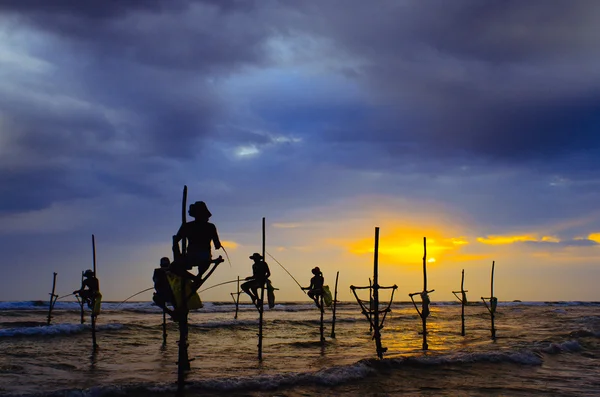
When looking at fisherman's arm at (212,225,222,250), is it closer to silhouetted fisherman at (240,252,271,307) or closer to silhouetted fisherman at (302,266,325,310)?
silhouetted fisherman at (240,252,271,307)

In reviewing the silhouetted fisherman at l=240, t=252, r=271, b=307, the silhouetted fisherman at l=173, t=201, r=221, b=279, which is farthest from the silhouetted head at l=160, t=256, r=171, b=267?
the silhouetted fisherman at l=173, t=201, r=221, b=279

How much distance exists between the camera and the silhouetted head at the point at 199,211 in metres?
10.6

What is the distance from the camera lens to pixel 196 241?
1052 cm

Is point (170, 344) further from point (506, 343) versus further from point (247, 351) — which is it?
point (506, 343)

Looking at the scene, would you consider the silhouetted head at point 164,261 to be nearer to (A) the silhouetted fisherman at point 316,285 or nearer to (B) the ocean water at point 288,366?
(B) the ocean water at point 288,366

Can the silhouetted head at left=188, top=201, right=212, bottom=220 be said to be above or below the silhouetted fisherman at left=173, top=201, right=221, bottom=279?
above

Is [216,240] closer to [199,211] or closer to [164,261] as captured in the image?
[199,211]

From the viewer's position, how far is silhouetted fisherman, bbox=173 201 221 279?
407 inches

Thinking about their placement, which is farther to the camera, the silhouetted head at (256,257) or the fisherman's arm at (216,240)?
the silhouetted head at (256,257)

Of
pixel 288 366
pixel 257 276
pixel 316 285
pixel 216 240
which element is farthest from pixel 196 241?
pixel 316 285

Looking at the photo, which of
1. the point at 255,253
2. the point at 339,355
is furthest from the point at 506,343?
the point at 255,253

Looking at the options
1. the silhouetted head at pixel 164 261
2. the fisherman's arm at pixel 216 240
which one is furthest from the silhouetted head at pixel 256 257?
the fisherman's arm at pixel 216 240

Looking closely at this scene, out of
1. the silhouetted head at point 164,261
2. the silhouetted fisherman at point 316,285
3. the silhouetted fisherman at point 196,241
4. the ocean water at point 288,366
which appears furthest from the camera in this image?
the silhouetted fisherman at point 316,285

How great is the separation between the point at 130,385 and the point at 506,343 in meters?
18.9
